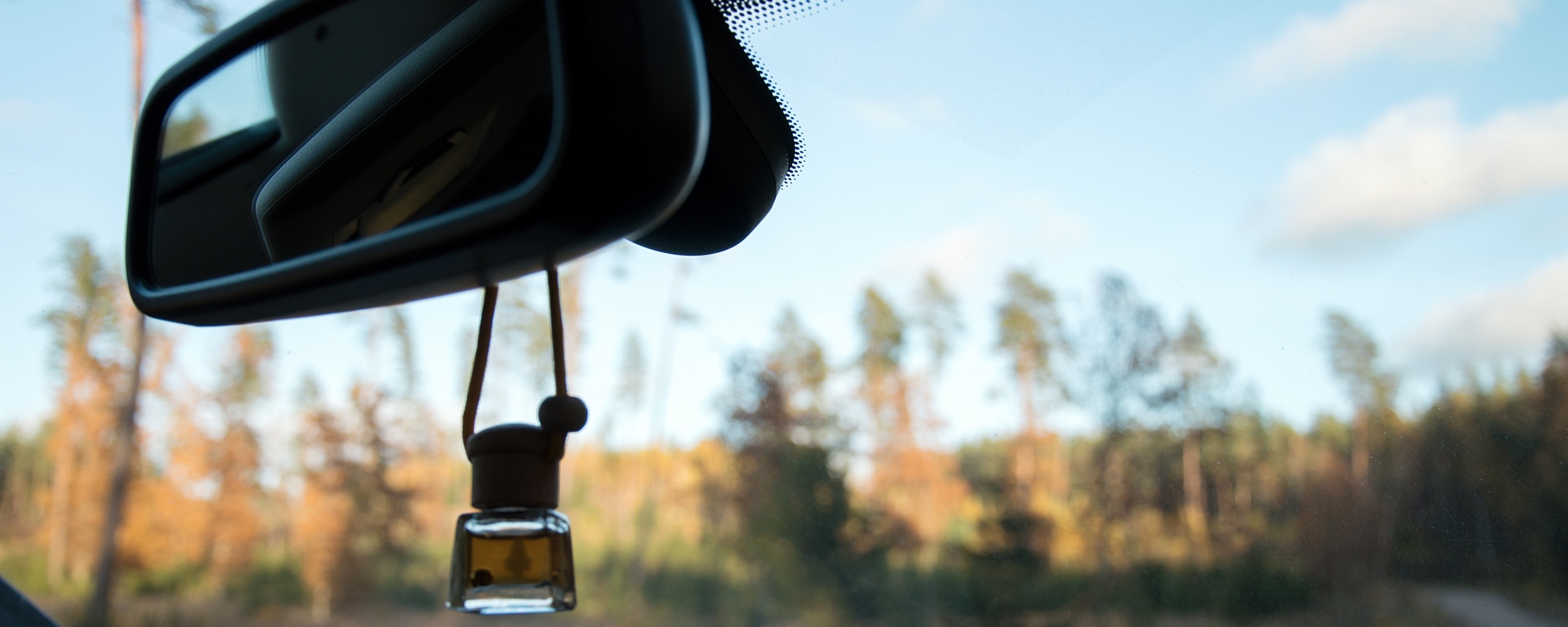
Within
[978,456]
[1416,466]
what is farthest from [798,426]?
[1416,466]

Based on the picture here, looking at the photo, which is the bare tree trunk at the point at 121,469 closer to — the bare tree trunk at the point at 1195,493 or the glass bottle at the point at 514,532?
the bare tree trunk at the point at 1195,493

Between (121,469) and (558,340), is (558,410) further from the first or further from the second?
(121,469)

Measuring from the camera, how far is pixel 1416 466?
1.72m

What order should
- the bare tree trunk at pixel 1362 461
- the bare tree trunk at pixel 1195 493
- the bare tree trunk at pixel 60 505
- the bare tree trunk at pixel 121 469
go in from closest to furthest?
the bare tree trunk at pixel 1362 461
the bare tree trunk at pixel 1195 493
the bare tree trunk at pixel 60 505
the bare tree trunk at pixel 121 469

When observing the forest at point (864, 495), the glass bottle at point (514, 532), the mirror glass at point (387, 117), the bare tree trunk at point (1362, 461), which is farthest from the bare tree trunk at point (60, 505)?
the bare tree trunk at point (1362, 461)

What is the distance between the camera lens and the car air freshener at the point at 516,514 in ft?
2.82

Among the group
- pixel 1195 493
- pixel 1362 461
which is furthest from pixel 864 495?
pixel 1362 461

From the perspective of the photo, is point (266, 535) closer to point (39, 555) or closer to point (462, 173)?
point (39, 555)

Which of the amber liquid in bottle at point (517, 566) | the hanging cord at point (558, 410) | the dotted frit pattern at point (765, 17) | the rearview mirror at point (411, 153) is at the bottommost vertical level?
the amber liquid in bottle at point (517, 566)

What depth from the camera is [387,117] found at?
2.85ft

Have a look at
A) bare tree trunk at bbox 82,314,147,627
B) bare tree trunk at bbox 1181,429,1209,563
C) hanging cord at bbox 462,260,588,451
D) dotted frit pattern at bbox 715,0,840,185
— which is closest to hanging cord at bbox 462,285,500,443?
hanging cord at bbox 462,260,588,451

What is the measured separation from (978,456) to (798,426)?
5.60ft

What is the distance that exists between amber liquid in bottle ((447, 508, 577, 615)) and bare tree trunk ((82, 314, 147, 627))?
302 inches

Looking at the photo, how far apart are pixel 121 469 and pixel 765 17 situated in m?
8.99
